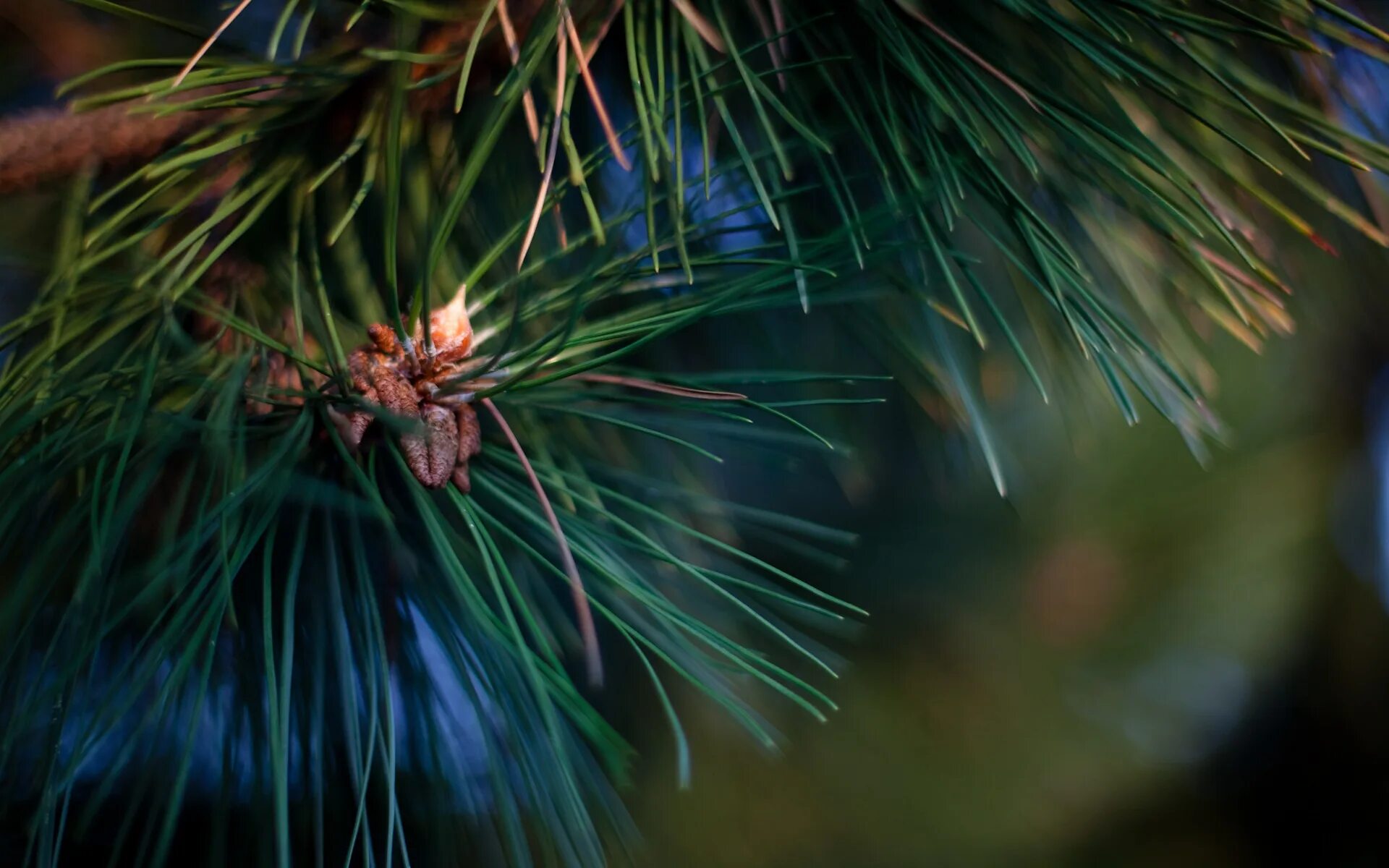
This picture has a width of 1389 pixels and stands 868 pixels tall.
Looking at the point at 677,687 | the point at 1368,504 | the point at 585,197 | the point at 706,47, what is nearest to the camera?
the point at 585,197

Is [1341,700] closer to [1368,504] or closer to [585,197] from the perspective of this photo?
[1368,504]

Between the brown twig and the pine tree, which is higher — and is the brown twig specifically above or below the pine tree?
above

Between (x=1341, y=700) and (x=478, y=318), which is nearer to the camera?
(x=478, y=318)

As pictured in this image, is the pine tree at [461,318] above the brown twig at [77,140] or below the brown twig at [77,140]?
below

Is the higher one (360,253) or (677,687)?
(360,253)

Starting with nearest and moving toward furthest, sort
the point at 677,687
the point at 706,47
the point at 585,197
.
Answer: the point at 585,197, the point at 706,47, the point at 677,687

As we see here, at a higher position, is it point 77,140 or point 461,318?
point 77,140

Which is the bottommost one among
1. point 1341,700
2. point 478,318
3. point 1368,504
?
point 1341,700

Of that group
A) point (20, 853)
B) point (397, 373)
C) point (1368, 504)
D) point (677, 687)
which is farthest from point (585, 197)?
point (1368, 504)
